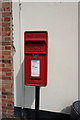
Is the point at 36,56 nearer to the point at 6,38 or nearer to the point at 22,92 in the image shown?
the point at 6,38

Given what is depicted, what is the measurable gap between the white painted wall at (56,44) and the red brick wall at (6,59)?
0.14 metres

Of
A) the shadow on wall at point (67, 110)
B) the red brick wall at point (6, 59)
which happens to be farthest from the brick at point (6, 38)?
the shadow on wall at point (67, 110)

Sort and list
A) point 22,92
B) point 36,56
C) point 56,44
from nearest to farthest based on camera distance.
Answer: point 36,56
point 56,44
point 22,92

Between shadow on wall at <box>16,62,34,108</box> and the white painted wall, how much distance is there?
0.02 m

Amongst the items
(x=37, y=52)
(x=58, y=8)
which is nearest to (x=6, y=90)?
(x=37, y=52)

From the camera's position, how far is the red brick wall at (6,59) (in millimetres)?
1784

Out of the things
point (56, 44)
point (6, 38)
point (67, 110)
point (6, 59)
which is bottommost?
point (67, 110)

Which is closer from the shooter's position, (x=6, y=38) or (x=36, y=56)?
(x=36, y=56)

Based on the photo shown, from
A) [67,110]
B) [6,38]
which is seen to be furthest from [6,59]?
[67,110]

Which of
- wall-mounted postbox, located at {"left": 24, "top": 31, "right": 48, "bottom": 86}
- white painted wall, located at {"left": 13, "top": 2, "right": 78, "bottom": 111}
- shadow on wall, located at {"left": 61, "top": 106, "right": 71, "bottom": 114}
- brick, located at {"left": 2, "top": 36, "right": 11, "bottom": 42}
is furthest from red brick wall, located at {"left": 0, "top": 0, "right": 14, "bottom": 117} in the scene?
shadow on wall, located at {"left": 61, "top": 106, "right": 71, "bottom": 114}

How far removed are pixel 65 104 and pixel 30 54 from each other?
1.29m

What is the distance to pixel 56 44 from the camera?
5.85 ft

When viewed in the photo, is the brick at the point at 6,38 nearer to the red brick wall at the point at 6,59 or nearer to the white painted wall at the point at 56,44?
the red brick wall at the point at 6,59

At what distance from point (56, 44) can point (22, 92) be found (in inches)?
49.4
